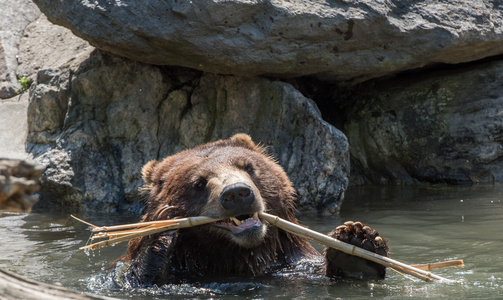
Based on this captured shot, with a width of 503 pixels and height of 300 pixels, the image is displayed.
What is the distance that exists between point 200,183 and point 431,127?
6.51 metres

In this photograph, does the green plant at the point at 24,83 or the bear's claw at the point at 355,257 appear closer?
the bear's claw at the point at 355,257

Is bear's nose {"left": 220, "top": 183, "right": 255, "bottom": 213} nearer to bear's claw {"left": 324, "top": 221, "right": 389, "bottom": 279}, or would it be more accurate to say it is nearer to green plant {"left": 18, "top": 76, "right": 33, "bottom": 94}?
bear's claw {"left": 324, "top": 221, "right": 389, "bottom": 279}

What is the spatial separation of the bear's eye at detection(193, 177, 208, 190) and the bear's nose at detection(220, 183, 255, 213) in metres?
0.60

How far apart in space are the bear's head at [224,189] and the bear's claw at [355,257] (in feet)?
2.05

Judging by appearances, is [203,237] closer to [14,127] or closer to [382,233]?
[382,233]

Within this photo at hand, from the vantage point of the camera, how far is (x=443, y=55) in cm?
998

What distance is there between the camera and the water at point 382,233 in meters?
4.91

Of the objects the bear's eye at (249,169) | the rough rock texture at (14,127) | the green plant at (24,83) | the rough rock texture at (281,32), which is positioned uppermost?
the rough rock texture at (281,32)

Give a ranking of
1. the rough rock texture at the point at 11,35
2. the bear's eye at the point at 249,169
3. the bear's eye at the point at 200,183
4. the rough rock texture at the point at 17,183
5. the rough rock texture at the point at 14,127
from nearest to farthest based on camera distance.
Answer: the rough rock texture at the point at 17,183 < the bear's eye at the point at 200,183 < the bear's eye at the point at 249,169 < the rough rock texture at the point at 14,127 < the rough rock texture at the point at 11,35

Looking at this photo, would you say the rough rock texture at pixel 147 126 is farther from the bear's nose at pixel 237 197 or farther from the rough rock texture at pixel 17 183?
the rough rock texture at pixel 17 183

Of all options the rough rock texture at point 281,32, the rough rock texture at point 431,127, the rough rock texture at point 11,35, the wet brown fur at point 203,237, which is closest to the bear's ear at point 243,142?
the wet brown fur at point 203,237

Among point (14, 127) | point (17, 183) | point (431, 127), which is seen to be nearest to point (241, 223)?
point (17, 183)

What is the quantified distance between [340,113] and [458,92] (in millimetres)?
2115

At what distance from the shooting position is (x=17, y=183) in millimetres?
2648
